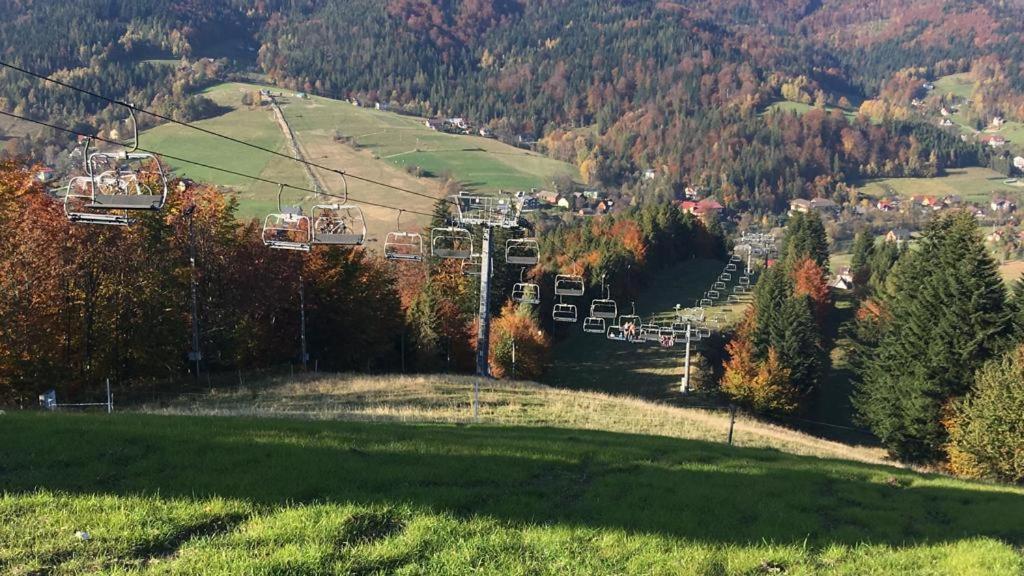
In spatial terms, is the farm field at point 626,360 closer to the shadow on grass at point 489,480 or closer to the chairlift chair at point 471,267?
the chairlift chair at point 471,267

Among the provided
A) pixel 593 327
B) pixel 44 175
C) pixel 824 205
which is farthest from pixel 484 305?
pixel 824 205

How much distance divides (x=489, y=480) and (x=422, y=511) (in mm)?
1860

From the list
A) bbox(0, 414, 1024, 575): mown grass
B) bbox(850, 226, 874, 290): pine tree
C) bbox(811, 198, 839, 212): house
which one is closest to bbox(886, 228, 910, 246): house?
bbox(811, 198, 839, 212): house

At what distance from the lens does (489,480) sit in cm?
1044

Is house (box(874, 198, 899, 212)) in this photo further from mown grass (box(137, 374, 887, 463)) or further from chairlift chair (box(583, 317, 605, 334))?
mown grass (box(137, 374, 887, 463))

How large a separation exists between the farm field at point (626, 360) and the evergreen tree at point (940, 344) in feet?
54.3

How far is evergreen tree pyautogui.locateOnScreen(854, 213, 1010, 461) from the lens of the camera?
37719mm

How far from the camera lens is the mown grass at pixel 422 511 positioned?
7523 millimetres

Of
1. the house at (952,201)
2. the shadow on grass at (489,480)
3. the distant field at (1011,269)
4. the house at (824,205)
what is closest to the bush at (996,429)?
the shadow on grass at (489,480)

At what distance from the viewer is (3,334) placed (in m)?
26.9

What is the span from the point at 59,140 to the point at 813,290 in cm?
12454

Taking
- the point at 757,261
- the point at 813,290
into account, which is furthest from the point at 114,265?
the point at 757,261

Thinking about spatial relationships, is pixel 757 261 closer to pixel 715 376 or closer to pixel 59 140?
pixel 715 376

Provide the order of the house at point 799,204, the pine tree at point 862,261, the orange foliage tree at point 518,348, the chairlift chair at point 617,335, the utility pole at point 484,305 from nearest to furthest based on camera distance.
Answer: the utility pole at point 484,305
the chairlift chair at point 617,335
the orange foliage tree at point 518,348
the pine tree at point 862,261
the house at point 799,204
